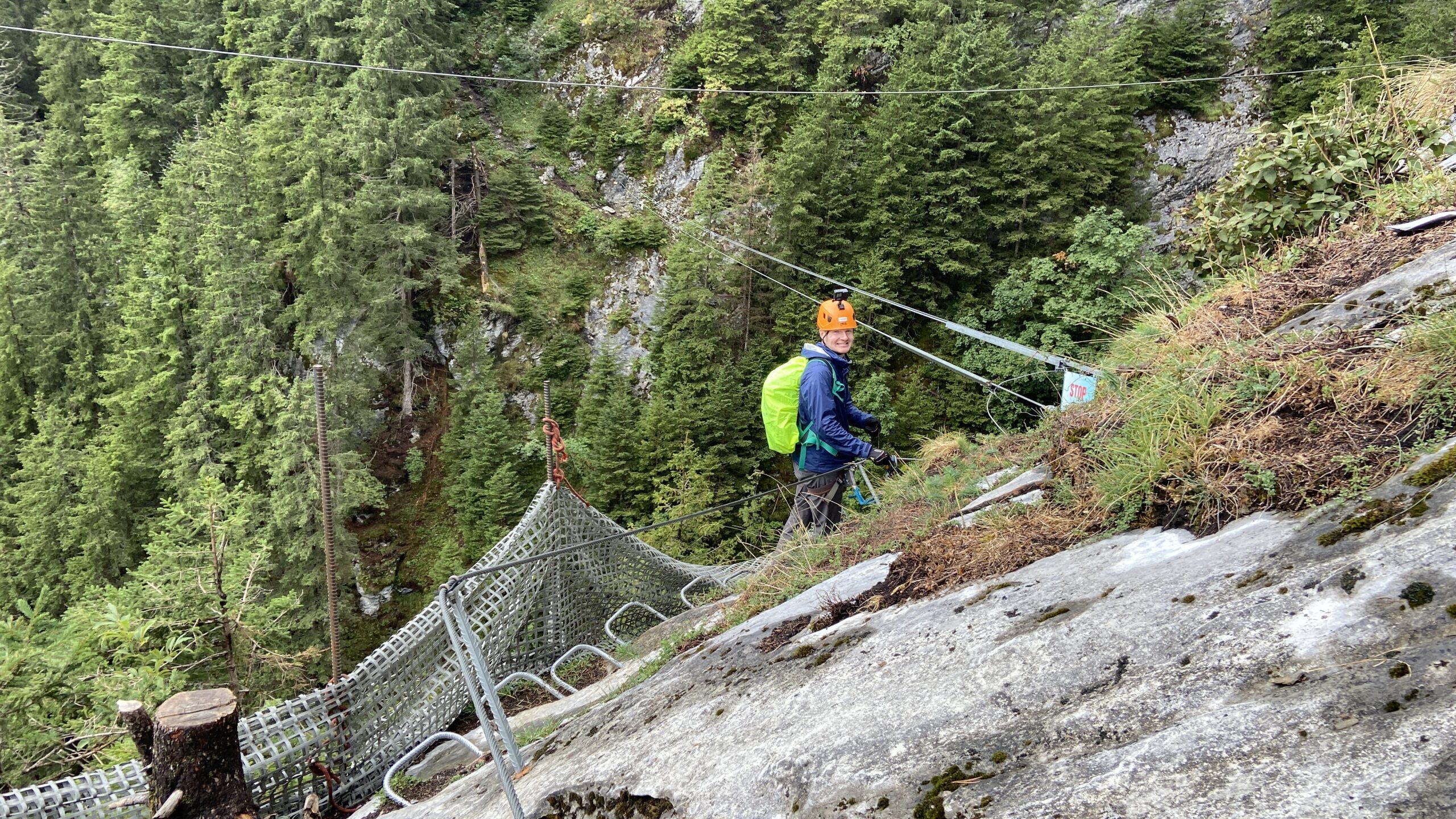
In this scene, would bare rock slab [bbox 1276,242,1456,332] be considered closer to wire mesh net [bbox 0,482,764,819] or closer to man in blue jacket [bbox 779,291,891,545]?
man in blue jacket [bbox 779,291,891,545]

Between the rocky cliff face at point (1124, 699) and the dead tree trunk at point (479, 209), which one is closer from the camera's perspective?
the rocky cliff face at point (1124, 699)

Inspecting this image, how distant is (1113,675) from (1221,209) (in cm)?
463

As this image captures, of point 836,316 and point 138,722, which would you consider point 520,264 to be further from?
point 138,722

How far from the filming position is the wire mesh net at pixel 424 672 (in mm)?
3229

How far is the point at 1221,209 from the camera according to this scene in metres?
5.20

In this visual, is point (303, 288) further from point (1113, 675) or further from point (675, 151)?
point (1113, 675)

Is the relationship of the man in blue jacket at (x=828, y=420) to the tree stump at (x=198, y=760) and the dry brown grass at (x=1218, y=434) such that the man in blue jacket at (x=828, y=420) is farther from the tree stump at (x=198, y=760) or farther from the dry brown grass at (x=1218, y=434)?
the tree stump at (x=198, y=760)

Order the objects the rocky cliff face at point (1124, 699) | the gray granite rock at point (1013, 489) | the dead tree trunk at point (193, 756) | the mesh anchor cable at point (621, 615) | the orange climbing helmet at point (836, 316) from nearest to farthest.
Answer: the rocky cliff face at point (1124, 699) < the dead tree trunk at point (193, 756) < the gray granite rock at point (1013, 489) < the orange climbing helmet at point (836, 316) < the mesh anchor cable at point (621, 615)

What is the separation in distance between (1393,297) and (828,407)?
9.81 feet

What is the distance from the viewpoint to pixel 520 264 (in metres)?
26.5

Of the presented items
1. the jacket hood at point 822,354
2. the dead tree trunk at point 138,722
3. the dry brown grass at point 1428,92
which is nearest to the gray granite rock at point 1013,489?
the jacket hood at point 822,354

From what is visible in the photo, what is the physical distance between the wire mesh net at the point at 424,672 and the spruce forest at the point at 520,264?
9456 mm

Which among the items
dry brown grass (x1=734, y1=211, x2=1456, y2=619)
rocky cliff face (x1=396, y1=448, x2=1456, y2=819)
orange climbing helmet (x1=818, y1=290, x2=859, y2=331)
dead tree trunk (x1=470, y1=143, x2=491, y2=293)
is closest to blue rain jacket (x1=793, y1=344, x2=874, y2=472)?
orange climbing helmet (x1=818, y1=290, x2=859, y2=331)

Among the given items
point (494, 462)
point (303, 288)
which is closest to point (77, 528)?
point (303, 288)
